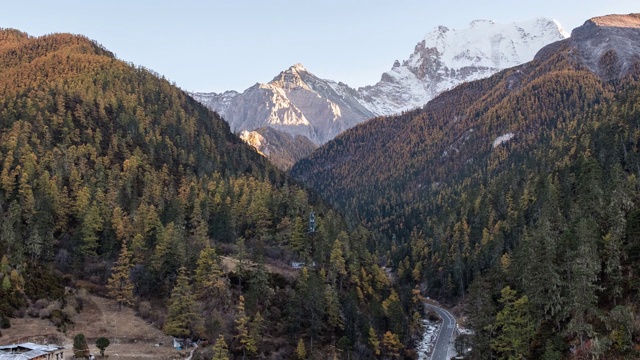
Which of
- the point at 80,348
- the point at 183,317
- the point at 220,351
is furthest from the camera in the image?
the point at 183,317

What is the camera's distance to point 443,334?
128m

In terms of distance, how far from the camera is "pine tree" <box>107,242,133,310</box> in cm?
9406

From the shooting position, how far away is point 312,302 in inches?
3684

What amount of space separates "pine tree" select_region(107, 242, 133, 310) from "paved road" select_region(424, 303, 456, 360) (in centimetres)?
5937

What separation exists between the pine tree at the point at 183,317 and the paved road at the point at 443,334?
49.3 metres

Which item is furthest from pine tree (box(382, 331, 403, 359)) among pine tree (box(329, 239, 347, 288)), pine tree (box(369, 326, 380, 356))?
pine tree (box(329, 239, 347, 288))

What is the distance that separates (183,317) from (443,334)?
67558 millimetres

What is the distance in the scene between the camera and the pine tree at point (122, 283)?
9406 centimetres

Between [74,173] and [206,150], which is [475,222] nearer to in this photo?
[206,150]

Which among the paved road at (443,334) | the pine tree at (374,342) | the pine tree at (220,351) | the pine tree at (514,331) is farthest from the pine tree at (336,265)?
the pine tree at (220,351)

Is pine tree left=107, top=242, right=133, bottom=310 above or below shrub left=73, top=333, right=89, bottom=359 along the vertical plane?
above

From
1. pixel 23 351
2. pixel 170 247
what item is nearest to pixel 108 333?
pixel 23 351

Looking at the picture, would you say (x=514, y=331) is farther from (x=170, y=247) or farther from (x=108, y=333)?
(x=170, y=247)

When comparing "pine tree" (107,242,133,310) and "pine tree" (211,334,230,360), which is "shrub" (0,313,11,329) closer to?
"pine tree" (107,242,133,310)
